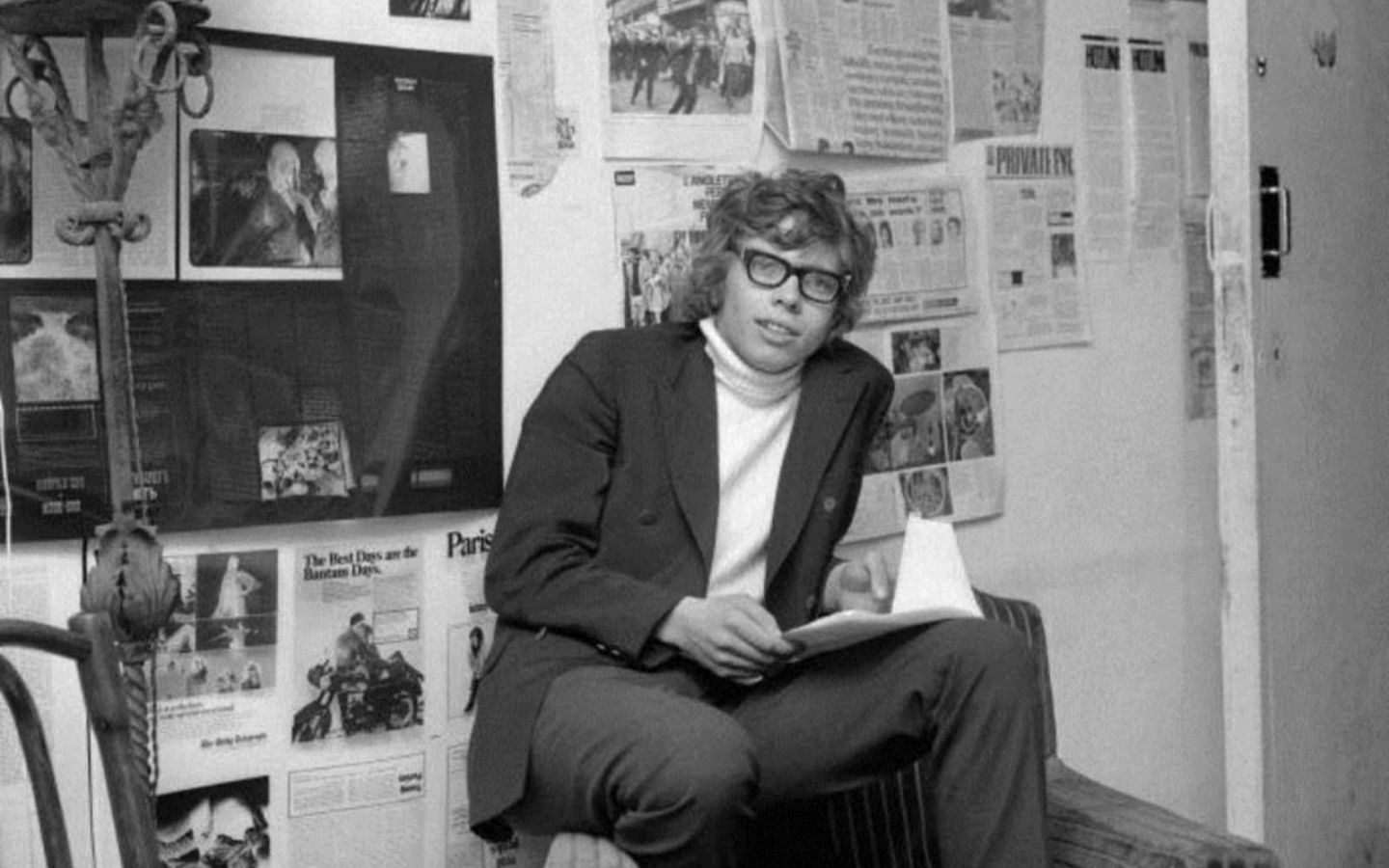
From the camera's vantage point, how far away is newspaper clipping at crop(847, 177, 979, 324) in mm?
2898

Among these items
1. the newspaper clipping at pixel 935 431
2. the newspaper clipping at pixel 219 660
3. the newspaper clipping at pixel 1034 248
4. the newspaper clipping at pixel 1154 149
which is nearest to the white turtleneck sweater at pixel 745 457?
the newspaper clipping at pixel 935 431

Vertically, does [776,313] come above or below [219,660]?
above

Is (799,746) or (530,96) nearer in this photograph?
(799,746)

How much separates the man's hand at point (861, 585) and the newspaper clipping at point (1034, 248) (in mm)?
757

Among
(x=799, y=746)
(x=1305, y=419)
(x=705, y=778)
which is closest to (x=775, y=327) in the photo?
(x=799, y=746)

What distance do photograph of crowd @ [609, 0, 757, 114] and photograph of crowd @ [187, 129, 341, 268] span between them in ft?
1.46

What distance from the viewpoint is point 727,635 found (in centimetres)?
222

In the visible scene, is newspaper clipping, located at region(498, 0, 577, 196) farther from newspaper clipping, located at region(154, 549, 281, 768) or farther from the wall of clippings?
newspaper clipping, located at region(154, 549, 281, 768)

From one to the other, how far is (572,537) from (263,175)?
554 mm

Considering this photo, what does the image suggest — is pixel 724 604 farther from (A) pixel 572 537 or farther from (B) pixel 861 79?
(B) pixel 861 79

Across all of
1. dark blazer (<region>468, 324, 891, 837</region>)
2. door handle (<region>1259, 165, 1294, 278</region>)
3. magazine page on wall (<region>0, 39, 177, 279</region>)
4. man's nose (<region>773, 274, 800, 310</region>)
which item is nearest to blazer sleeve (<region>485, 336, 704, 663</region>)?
dark blazer (<region>468, 324, 891, 837</region>)

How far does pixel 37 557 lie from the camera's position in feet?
7.10

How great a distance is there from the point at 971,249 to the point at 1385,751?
1.14 meters

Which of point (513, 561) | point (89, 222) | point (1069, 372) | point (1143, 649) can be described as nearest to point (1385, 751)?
point (1143, 649)
